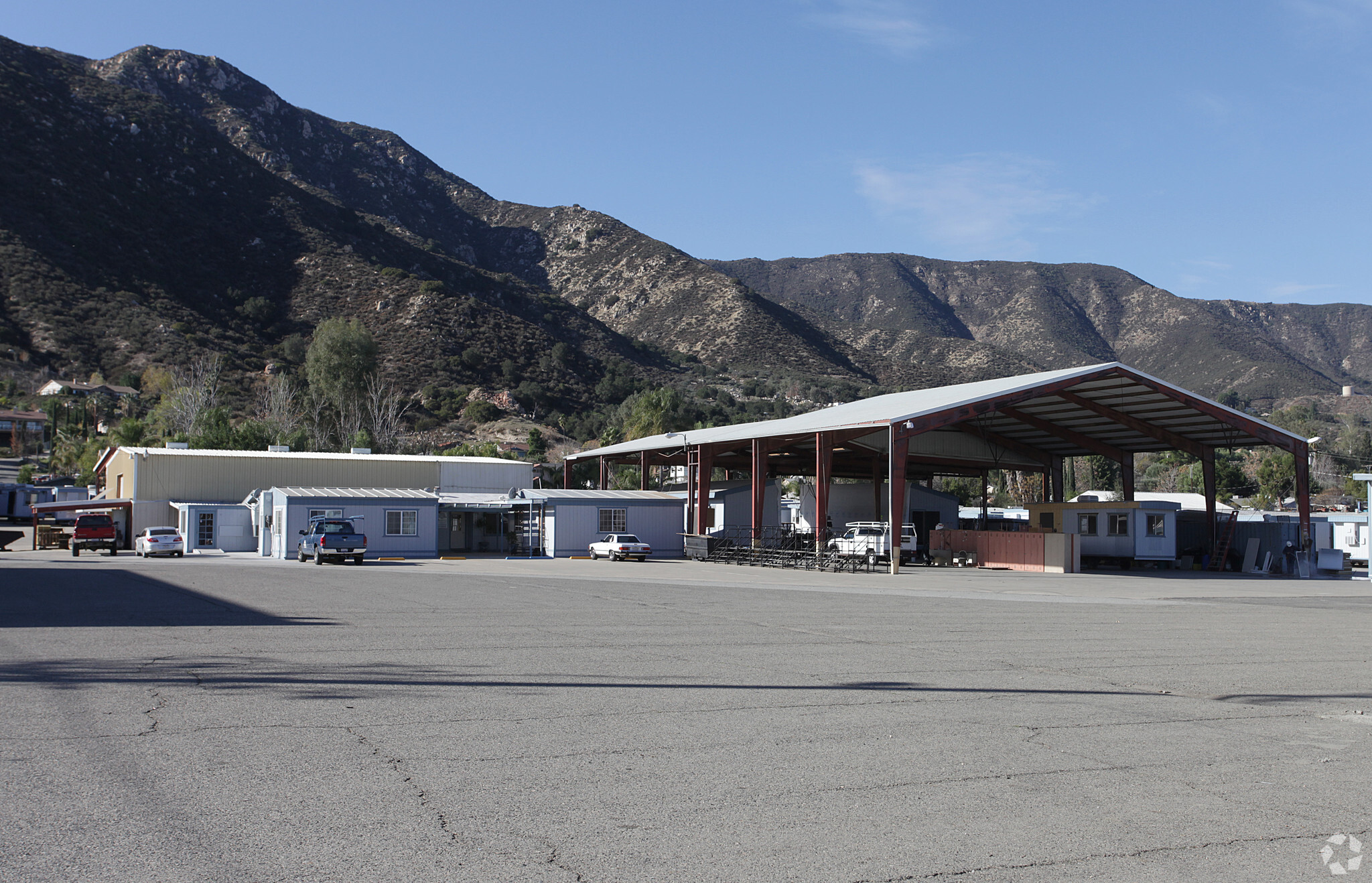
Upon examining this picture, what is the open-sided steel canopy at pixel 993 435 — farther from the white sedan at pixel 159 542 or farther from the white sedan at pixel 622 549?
the white sedan at pixel 159 542

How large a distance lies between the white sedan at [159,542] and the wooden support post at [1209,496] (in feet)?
146

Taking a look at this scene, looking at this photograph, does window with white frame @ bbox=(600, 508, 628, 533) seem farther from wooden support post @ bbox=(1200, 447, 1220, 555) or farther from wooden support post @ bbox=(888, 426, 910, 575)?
wooden support post @ bbox=(1200, 447, 1220, 555)

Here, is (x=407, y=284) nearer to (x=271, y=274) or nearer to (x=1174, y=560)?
(x=271, y=274)

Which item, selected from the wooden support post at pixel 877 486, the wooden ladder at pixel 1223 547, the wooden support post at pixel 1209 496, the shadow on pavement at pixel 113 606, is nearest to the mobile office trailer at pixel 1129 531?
the wooden support post at pixel 1209 496

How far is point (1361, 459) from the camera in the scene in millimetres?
94500

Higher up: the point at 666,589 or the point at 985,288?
the point at 985,288

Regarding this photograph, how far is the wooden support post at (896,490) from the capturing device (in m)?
36.5

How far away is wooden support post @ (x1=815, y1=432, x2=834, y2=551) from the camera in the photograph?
3944cm

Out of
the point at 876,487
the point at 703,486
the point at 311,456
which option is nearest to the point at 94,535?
the point at 311,456

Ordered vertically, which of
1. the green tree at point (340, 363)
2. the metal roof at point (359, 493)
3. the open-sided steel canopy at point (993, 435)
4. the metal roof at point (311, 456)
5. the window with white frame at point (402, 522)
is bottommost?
the window with white frame at point (402, 522)

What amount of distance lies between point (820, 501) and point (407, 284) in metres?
73.8

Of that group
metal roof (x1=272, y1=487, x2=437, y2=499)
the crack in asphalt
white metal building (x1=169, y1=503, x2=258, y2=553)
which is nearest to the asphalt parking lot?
Result: the crack in asphalt

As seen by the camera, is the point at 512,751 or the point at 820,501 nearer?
the point at 512,751

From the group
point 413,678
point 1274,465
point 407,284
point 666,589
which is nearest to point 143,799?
point 413,678
